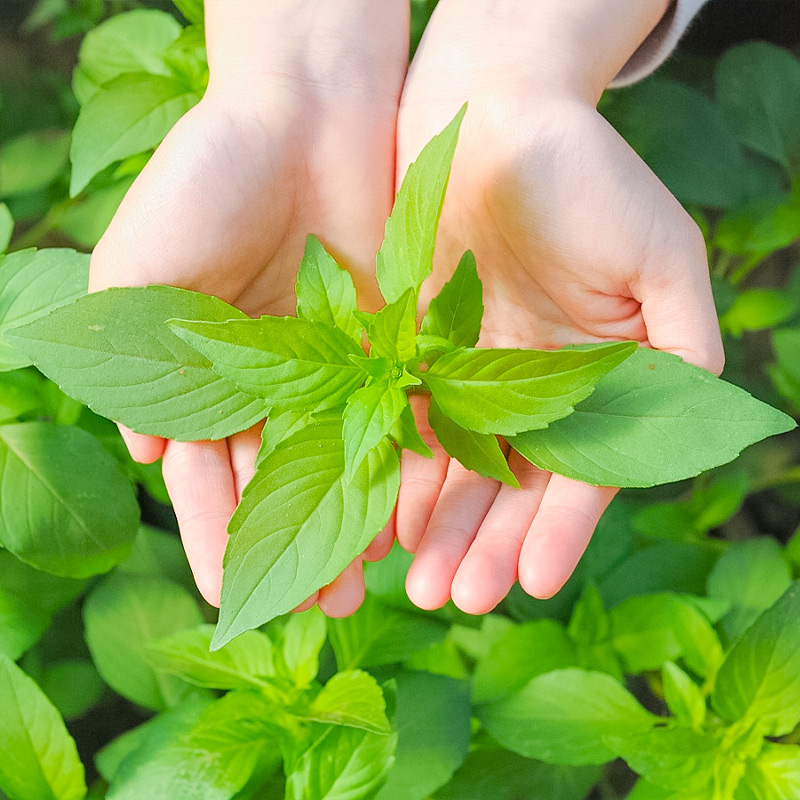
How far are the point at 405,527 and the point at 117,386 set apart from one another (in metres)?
0.28

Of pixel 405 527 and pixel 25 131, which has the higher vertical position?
pixel 25 131

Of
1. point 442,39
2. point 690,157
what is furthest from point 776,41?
point 442,39

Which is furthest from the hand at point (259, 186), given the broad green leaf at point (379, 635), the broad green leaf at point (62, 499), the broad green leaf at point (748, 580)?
the broad green leaf at point (748, 580)

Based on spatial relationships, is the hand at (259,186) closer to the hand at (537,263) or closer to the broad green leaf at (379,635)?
the hand at (537,263)

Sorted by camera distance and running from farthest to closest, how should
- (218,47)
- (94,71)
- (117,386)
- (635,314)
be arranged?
(94,71)
(218,47)
(635,314)
(117,386)

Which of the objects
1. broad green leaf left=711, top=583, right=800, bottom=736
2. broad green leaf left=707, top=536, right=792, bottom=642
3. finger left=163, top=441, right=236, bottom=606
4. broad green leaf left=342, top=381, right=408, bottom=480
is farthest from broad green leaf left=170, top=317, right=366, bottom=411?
broad green leaf left=707, top=536, right=792, bottom=642

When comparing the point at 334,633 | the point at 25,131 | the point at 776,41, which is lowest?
the point at 334,633

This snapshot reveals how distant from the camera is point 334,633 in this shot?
38.0 inches

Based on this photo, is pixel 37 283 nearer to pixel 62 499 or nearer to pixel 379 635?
pixel 62 499

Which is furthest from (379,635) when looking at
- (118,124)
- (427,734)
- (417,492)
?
(118,124)

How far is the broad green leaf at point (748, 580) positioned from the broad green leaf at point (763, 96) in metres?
0.56

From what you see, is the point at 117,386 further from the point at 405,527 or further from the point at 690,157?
the point at 690,157

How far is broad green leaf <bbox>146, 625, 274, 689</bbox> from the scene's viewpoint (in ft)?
2.81

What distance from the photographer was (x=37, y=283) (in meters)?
0.82
